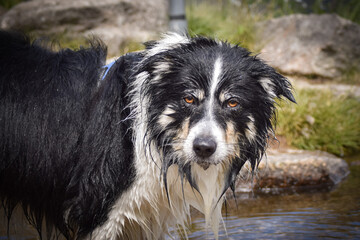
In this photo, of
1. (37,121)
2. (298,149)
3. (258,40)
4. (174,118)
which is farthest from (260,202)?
(258,40)

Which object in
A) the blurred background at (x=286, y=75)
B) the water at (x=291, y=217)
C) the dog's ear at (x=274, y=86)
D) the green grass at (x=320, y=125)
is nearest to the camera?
the dog's ear at (x=274, y=86)

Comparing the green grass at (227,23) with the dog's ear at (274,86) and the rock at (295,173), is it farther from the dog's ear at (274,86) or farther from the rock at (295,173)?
the dog's ear at (274,86)

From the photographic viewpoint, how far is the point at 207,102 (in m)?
2.55

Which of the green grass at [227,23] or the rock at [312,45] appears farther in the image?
the green grass at [227,23]

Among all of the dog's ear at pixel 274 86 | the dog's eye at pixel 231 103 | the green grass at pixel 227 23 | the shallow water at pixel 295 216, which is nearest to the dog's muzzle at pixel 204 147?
the dog's eye at pixel 231 103

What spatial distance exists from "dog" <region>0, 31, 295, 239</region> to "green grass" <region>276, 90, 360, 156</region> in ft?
9.63

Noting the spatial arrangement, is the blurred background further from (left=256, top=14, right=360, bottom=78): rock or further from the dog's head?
the dog's head

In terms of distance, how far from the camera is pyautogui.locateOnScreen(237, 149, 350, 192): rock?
456 cm

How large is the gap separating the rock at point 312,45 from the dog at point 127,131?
4.60 m

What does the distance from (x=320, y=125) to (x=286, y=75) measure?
1499 millimetres

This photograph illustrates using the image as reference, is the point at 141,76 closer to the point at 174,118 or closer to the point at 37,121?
the point at 174,118

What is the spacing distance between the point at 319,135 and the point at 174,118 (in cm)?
366

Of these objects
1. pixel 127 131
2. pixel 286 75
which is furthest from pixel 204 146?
pixel 286 75

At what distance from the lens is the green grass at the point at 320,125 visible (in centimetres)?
570
